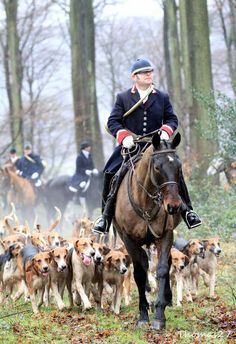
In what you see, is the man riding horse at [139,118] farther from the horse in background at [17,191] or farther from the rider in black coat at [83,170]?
the horse in background at [17,191]

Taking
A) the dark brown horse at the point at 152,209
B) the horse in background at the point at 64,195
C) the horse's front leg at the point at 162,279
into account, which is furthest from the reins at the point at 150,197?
the horse in background at the point at 64,195

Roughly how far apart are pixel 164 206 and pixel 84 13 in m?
20.4

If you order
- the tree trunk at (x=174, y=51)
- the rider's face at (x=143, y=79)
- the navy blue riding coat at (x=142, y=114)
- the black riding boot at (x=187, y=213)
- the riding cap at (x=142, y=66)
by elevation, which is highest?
the tree trunk at (x=174, y=51)

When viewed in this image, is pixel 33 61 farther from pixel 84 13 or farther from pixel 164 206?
pixel 164 206

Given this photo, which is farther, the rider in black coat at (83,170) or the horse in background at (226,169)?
the rider in black coat at (83,170)

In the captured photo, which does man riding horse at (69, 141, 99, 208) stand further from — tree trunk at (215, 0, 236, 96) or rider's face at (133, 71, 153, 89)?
rider's face at (133, 71, 153, 89)

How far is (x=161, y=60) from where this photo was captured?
50.1 m

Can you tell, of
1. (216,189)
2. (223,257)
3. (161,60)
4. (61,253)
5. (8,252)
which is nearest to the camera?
(61,253)

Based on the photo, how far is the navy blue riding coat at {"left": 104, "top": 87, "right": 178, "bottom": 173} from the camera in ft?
32.6

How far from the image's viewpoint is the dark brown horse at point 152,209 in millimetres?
8555

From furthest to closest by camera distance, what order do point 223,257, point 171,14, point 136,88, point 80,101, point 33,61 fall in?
point 33,61, point 171,14, point 80,101, point 223,257, point 136,88

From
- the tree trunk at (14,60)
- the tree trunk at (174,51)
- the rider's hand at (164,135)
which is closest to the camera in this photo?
the rider's hand at (164,135)

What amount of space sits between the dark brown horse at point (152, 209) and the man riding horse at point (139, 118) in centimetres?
14

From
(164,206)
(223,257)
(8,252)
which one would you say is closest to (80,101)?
(223,257)
